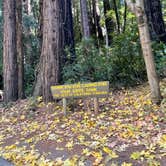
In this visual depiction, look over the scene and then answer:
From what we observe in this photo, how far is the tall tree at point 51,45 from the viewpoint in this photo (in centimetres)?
909

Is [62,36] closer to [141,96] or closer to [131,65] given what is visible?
[131,65]

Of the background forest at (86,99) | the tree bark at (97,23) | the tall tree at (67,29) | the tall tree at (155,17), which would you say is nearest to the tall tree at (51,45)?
the background forest at (86,99)

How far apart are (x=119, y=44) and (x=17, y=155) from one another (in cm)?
463

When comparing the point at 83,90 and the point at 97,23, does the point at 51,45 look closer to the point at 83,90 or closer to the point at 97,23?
the point at 83,90

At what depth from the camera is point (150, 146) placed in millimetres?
4922

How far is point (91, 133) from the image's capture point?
6168 millimetres

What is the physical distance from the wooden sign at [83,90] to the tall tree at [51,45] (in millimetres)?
1500

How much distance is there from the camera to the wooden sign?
735 centimetres

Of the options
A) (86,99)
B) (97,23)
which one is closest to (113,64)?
(86,99)

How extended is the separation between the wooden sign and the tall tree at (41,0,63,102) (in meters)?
1.50

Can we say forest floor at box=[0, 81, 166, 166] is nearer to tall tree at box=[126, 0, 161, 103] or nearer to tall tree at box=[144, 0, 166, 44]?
tall tree at box=[126, 0, 161, 103]

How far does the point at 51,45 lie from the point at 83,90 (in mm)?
2426

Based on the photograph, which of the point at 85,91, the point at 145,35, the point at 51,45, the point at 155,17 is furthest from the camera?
the point at 155,17

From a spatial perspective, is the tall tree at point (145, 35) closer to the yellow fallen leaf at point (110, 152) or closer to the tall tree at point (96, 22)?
the yellow fallen leaf at point (110, 152)
